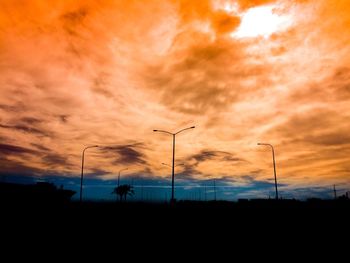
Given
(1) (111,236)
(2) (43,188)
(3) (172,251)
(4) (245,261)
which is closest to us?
(4) (245,261)

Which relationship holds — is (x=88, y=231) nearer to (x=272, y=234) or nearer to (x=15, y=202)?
(x=272, y=234)

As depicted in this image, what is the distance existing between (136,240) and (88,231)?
4298 mm

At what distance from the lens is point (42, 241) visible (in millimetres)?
14000

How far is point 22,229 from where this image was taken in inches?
703

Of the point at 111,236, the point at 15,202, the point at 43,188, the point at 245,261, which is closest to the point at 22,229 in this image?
the point at 111,236

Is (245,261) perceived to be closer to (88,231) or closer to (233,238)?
(233,238)

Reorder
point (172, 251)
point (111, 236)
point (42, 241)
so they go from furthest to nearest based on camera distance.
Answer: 1. point (111, 236)
2. point (42, 241)
3. point (172, 251)

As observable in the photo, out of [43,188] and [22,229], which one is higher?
[43,188]

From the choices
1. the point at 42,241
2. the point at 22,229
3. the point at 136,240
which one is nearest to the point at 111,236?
the point at 136,240

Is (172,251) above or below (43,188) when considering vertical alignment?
below

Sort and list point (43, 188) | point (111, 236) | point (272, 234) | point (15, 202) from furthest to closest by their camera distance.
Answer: point (43, 188)
point (15, 202)
point (272, 234)
point (111, 236)

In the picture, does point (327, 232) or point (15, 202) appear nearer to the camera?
point (327, 232)

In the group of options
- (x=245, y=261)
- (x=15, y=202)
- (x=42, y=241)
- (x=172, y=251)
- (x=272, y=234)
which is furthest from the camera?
(x=15, y=202)

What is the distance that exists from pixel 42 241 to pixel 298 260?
1178 cm
